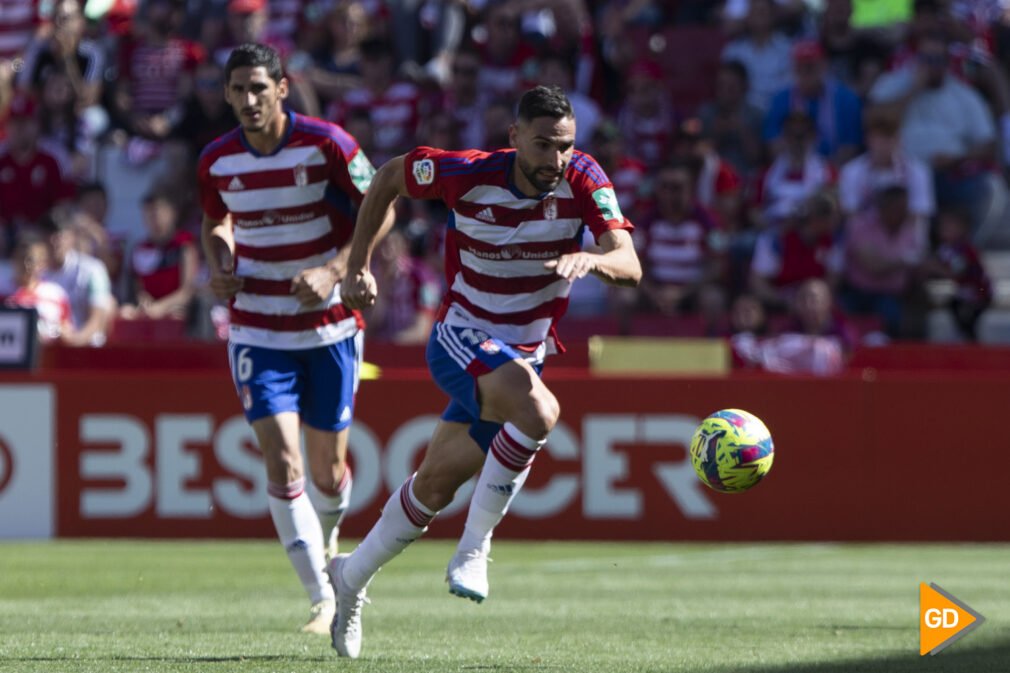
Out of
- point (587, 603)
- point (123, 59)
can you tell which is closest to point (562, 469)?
point (587, 603)

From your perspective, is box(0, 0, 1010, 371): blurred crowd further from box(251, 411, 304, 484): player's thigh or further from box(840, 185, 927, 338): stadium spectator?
box(251, 411, 304, 484): player's thigh

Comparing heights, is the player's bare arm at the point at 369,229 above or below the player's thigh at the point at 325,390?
above

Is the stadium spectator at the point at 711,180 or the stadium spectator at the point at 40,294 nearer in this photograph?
the stadium spectator at the point at 40,294

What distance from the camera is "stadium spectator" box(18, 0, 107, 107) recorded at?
19.3 meters

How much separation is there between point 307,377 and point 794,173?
27.9ft

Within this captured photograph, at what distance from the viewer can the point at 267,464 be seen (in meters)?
8.11

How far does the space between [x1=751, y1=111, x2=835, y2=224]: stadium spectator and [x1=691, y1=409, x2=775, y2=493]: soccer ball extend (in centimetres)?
831

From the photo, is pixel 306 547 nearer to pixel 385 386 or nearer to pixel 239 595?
pixel 239 595

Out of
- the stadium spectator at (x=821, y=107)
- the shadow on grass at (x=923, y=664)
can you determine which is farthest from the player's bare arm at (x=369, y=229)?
the stadium spectator at (x=821, y=107)

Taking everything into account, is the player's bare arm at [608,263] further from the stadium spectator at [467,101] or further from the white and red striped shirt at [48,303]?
the stadium spectator at [467,101]

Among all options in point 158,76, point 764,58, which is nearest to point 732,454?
point 764,58

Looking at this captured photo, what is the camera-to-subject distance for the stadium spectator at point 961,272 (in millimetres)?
15062

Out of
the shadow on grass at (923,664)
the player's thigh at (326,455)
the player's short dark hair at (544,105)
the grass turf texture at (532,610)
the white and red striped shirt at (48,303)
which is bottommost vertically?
the grass turf texture at (532,610)

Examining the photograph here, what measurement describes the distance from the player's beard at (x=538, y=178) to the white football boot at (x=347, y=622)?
6.17 ft
